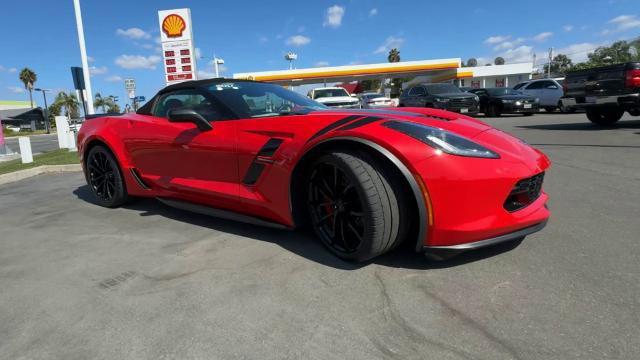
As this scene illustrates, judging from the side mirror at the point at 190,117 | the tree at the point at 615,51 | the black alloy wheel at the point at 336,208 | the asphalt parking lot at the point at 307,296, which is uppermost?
the tree at the point at 615,51

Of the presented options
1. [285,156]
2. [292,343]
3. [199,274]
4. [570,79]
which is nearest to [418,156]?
[285,156]

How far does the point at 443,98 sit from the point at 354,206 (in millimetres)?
13397

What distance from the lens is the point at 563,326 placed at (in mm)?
1805

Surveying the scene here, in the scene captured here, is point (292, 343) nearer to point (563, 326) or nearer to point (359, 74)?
point (563, 326)

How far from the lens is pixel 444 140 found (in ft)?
7.72

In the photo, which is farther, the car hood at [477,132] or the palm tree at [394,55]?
the palm tree at [394,55]

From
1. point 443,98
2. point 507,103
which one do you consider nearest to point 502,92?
point 507,103

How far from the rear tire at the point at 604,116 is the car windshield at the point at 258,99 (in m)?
9.09

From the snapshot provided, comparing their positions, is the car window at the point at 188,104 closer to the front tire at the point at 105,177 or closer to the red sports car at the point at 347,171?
the red sports car at the point at 347,171

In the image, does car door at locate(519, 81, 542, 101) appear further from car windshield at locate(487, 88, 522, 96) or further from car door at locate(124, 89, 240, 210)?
car door at locate(124, 89, 240, 210)

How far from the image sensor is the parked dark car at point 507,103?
15.5 meters

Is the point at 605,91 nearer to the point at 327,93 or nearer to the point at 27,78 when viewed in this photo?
the point at 327,93

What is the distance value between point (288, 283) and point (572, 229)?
6.92ft

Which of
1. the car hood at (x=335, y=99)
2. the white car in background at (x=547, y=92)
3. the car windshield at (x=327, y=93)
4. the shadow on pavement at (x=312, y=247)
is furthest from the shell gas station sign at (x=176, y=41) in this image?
the white car in background at (x=547, y=92)
